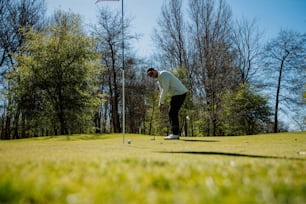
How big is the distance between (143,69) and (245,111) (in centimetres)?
1320

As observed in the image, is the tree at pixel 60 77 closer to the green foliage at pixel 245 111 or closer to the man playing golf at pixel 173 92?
the green foliage at pixel 245 111

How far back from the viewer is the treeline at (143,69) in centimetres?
2298

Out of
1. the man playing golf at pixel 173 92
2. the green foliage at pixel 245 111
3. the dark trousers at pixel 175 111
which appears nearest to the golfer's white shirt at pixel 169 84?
the man playing golf at pixel 173 92

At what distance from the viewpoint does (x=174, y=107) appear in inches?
399

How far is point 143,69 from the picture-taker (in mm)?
33781

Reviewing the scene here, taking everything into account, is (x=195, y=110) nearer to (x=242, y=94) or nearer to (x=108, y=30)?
(x=242, y=94)

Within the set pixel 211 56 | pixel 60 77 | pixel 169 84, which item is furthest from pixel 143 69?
pixel 169 84

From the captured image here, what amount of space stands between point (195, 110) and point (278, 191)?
27781 millimetres

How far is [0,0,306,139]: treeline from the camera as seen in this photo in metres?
23.0

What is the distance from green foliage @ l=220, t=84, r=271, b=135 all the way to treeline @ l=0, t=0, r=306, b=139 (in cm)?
10

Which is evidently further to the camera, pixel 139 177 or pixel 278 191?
pixel 139 177

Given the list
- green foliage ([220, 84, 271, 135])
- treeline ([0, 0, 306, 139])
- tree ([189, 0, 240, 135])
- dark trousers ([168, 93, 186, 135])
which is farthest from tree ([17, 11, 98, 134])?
dark trousers ([168, 93, 186, 135])

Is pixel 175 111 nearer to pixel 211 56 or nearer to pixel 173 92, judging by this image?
pixel 173 92

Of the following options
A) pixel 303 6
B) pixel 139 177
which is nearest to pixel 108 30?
pixel 303 6
